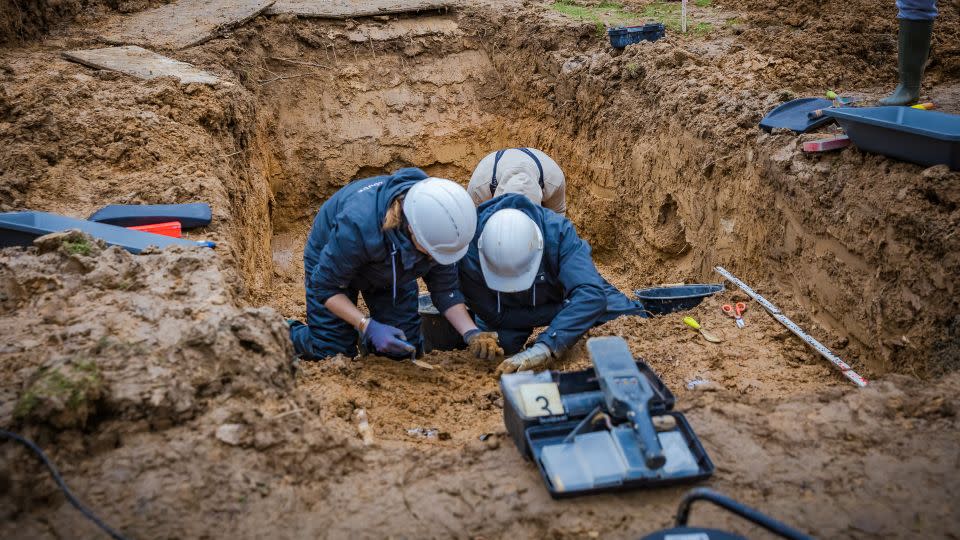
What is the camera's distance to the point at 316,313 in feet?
16.3

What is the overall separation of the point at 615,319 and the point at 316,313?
79.4 inches

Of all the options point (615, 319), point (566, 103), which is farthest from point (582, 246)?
point (566, 103)

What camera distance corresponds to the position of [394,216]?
13.6 ft

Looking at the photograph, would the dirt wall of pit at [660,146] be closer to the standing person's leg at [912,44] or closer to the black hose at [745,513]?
the standing person's leg at [912,44]

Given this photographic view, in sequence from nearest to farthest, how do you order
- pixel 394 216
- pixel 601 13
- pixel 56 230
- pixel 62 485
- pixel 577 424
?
pixel 62 485
pixel 577 424
pixel 394 216
pixel 56 230
pixel 601 13

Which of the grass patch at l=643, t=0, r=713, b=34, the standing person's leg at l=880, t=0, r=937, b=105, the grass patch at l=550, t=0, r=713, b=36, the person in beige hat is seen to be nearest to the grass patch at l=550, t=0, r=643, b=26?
the grass patch at l=550, t=0, r=713, b=36

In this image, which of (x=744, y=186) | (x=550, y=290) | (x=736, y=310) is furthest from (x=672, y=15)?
(x=550, y=290)

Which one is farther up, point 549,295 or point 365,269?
point 365,269

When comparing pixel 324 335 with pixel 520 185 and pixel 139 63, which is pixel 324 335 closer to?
pixel 520 185

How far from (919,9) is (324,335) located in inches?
177

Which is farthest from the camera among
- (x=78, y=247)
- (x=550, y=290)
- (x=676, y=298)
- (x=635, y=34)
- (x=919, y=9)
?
(x=635, y=34)

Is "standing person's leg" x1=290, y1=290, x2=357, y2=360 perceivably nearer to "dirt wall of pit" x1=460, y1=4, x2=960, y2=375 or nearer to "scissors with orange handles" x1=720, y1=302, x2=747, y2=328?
"scissors with orange handles" x1=720, y1=302, x2=747, y2=328

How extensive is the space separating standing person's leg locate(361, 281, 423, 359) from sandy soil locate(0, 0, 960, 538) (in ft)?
1.54

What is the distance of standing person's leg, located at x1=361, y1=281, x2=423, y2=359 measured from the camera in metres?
5.09
